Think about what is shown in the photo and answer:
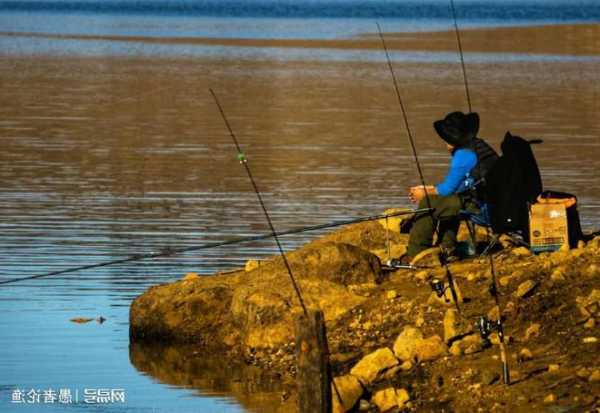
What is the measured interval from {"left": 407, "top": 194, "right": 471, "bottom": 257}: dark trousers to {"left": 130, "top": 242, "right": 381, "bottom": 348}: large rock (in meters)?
0.44

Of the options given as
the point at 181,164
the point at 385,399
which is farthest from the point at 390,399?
the point at 181,164

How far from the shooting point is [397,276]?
1130 centimetres

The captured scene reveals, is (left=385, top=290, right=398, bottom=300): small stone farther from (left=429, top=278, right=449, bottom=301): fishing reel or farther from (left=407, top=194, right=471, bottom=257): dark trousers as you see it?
(left=407, top=194, right=471, bottom=257): dark trousers

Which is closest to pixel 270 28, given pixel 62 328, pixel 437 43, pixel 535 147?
pixel 437 43

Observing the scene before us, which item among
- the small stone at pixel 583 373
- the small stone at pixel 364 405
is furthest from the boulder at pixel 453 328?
the small stone at pixel 583 373

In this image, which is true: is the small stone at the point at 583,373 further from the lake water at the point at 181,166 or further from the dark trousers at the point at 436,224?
the dark trousers at the point at 436,224

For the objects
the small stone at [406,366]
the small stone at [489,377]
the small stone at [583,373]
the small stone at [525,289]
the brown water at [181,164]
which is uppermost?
the brown water at [181,164]

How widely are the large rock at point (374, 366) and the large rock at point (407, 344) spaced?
101mm

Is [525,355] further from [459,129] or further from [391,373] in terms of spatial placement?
[459,129]

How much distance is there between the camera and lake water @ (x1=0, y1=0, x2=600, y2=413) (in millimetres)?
10773

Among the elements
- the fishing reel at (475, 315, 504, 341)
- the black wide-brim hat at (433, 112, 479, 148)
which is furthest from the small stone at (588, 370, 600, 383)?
the black wide-brim hat at (433, 112, 479, 148)

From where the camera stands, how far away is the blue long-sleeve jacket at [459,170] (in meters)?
11.2

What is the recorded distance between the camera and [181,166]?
21391 millimetres

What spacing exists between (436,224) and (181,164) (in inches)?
413
